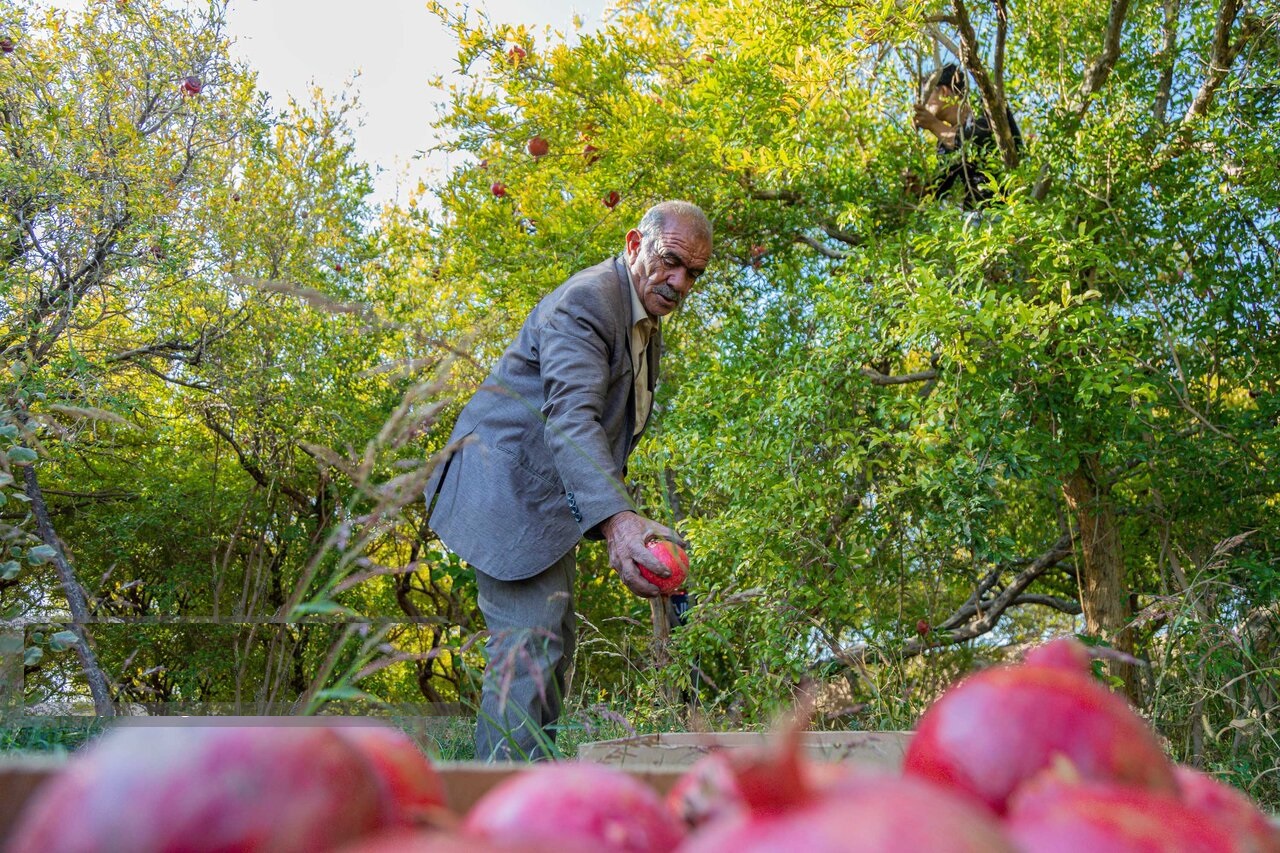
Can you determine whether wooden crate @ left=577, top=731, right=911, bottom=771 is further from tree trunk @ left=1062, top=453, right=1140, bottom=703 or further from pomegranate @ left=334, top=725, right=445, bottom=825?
tree trunk @ left=1062, top=453, right=1140, bottom=703

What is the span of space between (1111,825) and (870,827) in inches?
5.1

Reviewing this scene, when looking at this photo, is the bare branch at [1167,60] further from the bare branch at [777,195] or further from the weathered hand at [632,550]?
the weathered hand at [632,550]

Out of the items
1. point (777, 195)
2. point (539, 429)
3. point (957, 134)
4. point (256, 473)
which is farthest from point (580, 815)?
point (256, 473)

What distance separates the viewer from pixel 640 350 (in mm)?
3451

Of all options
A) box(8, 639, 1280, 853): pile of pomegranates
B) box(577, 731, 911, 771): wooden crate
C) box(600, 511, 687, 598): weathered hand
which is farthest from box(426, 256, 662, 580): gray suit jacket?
box(8, 639, 1280, 853): pile of pomegranates

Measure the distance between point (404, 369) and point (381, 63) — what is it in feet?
31.9

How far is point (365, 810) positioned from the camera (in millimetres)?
435

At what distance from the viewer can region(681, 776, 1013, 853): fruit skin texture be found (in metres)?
0.34

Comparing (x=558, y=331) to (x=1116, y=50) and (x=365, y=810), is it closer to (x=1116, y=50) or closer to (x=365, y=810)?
(x=365, y=810)

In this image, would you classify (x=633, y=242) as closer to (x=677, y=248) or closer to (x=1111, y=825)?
(x=677, y=248)

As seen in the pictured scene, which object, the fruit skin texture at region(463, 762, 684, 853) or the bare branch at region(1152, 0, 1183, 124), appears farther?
the bare branch at region(1152, 0, 1183, 124)

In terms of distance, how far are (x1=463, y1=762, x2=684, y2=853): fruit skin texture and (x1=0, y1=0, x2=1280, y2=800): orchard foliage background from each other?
193 centimetres

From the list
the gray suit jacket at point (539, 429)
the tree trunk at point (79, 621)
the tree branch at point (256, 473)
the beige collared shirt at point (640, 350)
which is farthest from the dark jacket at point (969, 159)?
the tree branch at point (256, 473)

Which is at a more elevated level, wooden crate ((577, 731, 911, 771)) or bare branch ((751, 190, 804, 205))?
bare branch ((751, 190, 804, 205))
